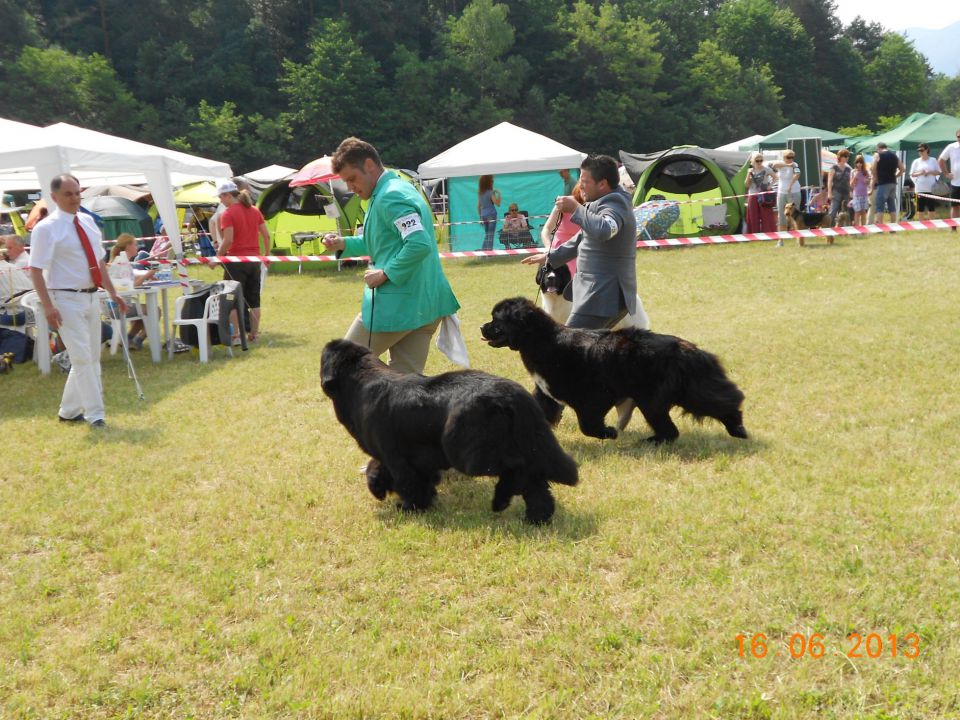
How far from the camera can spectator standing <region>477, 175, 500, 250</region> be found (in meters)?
18.7

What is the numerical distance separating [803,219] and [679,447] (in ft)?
43.7

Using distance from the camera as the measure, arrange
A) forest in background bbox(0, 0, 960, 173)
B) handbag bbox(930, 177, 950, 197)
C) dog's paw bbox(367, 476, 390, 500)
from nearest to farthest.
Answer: dog's paw bbox(367, 476, 390, 500) → handbag bbox(930, 177, 950, 197) → forest in background bbox(0, 0, 960, 173)

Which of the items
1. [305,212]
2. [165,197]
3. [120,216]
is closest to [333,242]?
[165,197]

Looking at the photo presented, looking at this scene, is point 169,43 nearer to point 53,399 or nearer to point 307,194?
point 307,194

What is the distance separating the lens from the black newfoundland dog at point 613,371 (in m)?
5.02

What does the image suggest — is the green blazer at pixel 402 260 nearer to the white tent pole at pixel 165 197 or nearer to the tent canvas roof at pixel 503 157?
the white tent pole at pixel 165 197

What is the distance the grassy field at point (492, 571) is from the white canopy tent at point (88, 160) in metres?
3.89

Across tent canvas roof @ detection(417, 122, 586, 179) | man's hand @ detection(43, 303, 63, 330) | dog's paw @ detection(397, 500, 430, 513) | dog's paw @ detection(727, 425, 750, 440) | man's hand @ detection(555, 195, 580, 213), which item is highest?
tent canvas roof @ detection(417, 122, 586, 179)

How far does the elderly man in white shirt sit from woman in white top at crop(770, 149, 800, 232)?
13.3 m

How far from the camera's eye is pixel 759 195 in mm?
17250

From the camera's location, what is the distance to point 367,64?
56.6 meters

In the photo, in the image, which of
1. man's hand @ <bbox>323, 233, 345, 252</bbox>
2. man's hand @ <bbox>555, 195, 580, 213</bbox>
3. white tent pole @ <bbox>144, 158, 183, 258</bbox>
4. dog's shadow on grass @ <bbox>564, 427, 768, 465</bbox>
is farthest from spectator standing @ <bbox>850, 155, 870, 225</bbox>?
man's hand @ <bbox>323, 233, 345, 252</bbox>

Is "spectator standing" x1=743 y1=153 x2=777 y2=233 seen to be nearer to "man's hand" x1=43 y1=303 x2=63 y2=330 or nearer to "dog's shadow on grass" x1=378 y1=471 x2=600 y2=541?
"dog's shadow on grass" x1=378 y1=471 x2=600 y2=541
